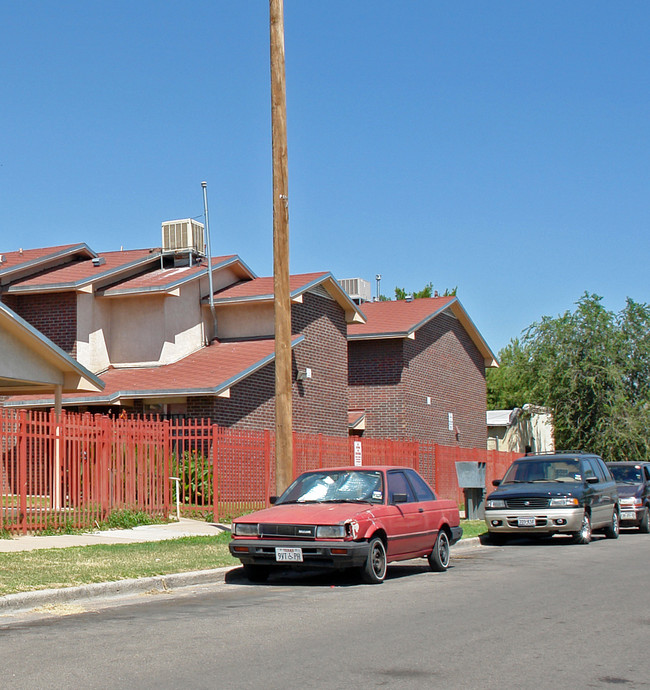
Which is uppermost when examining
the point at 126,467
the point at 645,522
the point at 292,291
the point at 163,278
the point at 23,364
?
the point at 163,278

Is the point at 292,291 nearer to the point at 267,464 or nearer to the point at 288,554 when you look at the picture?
the point at 267,464

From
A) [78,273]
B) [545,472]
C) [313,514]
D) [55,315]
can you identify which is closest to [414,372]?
[78,273]

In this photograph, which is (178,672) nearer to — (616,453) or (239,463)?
(239,463)

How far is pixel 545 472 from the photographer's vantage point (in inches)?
774

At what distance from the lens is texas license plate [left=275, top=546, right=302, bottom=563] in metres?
11.8

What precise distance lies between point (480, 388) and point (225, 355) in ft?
52.1

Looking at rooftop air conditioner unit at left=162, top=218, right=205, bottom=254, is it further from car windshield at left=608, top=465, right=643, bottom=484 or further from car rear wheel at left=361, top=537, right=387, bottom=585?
car rear wheel at left=361, top=537, right=387, bottom=585

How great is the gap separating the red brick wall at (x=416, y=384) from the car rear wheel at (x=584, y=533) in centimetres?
1390

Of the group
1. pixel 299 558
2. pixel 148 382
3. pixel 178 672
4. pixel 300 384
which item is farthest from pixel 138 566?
pixel 300 384

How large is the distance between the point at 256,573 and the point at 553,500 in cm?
765

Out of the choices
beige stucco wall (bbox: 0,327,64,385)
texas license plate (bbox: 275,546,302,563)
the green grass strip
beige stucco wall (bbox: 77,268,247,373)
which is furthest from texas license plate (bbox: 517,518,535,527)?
beige stucco wall (bbox: 77,268,247,373)

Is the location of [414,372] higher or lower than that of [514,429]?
higher

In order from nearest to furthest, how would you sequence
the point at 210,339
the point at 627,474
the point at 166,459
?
the point at 166,459 → the point at 627,474 → the point at 210,339

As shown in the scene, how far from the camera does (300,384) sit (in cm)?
2831
